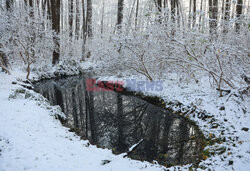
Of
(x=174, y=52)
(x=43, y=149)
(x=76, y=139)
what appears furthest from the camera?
(x=174, y=52)

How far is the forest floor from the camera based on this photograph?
3117 mm

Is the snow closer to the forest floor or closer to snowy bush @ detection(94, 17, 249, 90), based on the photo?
the forest floor

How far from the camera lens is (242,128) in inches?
162

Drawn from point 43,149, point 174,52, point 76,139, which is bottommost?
point 76,139

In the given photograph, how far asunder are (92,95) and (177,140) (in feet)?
18.9

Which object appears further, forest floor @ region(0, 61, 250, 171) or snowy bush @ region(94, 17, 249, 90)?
snowy bush @ region(94, 17, 249, 90)

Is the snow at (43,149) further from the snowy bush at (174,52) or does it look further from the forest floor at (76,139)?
the snowy bush at (174,52)

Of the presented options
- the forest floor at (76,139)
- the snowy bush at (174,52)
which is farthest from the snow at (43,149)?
the snowy bush at (174,52)

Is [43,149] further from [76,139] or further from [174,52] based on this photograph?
[174,52]

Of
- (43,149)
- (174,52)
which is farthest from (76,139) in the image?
(174,52)

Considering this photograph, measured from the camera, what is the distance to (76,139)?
426 cm

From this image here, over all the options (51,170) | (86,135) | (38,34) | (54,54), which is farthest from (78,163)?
(54,54)

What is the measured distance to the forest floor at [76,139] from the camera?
3117 millimetres

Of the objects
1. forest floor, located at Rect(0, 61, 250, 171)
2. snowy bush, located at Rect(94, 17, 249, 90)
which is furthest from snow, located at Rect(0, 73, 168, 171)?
snowy bush, located at Rect(94, 17, 249, 90)
